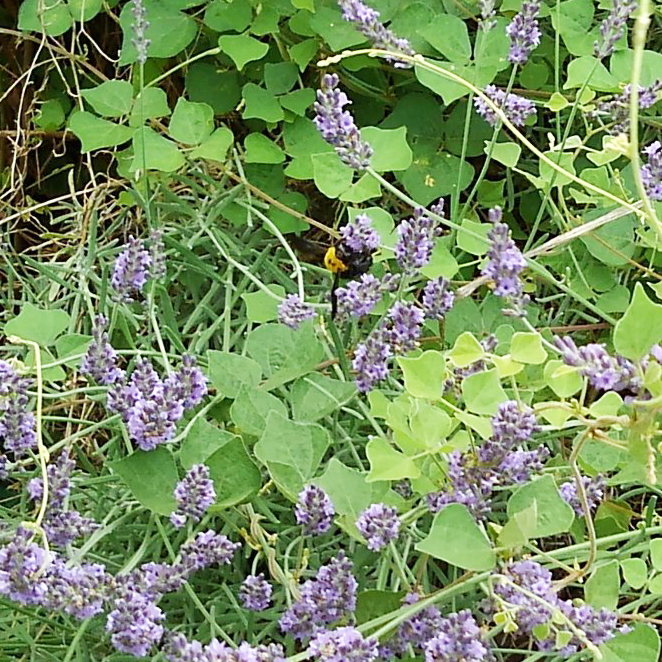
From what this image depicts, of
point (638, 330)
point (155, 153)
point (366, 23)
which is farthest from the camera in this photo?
point (155, 153)

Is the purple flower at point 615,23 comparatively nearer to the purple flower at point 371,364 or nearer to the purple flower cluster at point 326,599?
the purple flower at point 371,364

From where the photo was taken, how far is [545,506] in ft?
2.00

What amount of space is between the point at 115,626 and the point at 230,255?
1.68 ft

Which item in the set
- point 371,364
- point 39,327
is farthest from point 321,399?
point 39,327

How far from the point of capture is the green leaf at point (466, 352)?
0.61 meters

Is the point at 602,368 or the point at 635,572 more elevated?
the point at 602,368

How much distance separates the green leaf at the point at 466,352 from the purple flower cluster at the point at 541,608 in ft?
0.42

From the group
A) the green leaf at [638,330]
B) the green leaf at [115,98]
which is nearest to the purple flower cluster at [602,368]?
the green leaf at [638,330]

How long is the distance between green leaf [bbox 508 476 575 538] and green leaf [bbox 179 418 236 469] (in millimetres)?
200

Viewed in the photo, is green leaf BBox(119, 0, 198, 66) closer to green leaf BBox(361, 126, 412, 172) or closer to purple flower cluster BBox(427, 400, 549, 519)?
green leaf BBox(361, 126, 412, 172)

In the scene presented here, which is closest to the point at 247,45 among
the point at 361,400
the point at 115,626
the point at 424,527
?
the point at 361,400

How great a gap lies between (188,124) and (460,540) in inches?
24.8

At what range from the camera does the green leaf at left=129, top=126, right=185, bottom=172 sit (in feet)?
3.38

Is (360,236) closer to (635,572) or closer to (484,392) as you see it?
(484,392)
